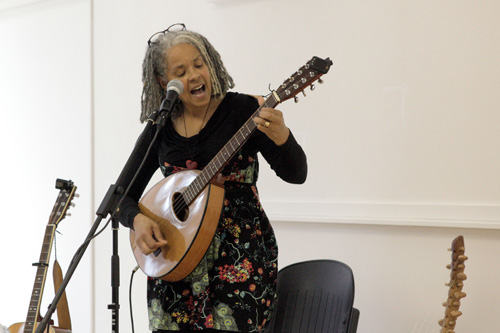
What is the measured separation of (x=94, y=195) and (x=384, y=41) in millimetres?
1892

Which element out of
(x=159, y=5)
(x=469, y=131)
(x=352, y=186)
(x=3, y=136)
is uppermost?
(x=159, y=5)

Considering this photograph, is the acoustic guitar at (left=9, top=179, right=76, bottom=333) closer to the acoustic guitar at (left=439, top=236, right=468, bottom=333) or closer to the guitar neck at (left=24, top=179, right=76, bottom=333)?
the guitar neck at (left=24, top=179, right=76, bottom=333)

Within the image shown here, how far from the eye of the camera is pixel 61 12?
3758 millimetres

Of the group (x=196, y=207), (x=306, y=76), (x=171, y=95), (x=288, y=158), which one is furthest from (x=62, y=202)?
(x=306, y=76)

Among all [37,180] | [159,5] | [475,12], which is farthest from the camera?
[37,180]

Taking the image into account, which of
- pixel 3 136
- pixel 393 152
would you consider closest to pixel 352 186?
pixel 393 152

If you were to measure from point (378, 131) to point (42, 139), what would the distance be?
85.4 inches

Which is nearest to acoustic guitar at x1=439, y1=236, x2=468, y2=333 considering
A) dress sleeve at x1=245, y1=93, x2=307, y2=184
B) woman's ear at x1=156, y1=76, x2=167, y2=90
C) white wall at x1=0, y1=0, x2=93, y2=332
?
dress sleeve at x1=245, y1=93, x2=307, y2=184

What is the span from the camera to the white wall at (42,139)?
3.66 meters

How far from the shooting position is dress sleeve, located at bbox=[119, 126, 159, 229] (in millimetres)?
1884

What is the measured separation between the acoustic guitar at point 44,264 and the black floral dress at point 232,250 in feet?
2.71

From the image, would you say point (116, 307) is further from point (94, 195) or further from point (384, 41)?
point (94, 195)

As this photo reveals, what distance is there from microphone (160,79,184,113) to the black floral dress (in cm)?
17

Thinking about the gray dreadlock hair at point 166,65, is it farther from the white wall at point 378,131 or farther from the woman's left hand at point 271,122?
the white wall at point 378,131
